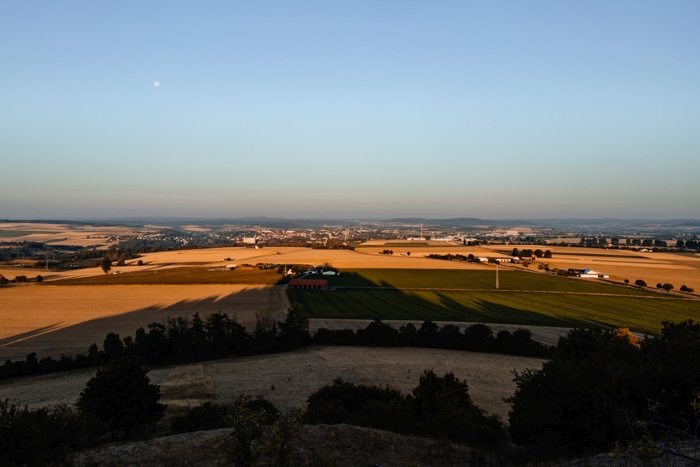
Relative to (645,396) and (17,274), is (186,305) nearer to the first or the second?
(17,274)

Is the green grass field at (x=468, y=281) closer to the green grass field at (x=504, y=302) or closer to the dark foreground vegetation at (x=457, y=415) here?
the green grass field at (x=504, y=302)

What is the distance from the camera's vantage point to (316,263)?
107m

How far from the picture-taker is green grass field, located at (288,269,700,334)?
50594mm

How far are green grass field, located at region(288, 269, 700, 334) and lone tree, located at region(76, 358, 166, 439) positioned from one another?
33190 millimetres

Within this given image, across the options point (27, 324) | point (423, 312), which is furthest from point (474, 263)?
point (27, 324)

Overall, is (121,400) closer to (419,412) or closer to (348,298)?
(419,412)

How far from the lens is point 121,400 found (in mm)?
19016

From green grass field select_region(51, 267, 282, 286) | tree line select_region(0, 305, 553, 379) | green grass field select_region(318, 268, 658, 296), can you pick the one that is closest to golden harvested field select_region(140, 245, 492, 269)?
green grass field select_region(318, 268, 658, 296)

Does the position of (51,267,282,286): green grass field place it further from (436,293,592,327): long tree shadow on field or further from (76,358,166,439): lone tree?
(76,358,166,439): lone tree

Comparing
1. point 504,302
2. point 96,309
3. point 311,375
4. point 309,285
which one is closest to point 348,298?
point 309,285

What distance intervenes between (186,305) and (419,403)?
4360cm

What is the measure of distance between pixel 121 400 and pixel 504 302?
168 feet

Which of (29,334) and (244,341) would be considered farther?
(29,334)

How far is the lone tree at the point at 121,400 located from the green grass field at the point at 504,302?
33190 mm
